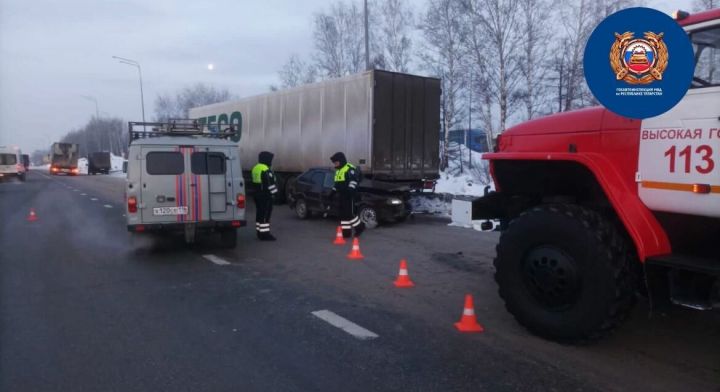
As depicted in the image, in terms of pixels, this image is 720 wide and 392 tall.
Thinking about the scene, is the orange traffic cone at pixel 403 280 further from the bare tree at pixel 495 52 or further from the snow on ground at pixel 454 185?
the bare tree at pixel 495 52

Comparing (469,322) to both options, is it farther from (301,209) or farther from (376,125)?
(301,209)

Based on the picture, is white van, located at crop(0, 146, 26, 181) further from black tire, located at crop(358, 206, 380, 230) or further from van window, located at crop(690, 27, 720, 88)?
van window, located at crop(690, 27, 720, 88)

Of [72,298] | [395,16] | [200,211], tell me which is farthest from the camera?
[395,16]

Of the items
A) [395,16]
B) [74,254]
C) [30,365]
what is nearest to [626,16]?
[30,365]

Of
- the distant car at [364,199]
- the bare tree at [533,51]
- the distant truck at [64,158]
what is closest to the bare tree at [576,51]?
the bare tree at [533,51]

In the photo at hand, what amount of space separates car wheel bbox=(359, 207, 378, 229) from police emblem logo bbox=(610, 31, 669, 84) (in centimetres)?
867

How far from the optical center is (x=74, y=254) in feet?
29.3

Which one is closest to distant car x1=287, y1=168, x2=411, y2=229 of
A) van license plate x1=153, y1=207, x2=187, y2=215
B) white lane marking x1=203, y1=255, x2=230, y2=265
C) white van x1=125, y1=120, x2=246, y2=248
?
white van x1=125, y1=120, x2=246, y2=248

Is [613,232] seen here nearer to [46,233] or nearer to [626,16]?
[626,16]

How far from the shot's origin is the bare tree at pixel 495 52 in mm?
22875

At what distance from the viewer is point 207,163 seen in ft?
29.1

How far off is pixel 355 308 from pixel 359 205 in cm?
652

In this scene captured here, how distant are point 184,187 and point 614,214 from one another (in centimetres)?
638

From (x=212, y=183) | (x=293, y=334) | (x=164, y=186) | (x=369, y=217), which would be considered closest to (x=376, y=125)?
(x=369, y=217)
